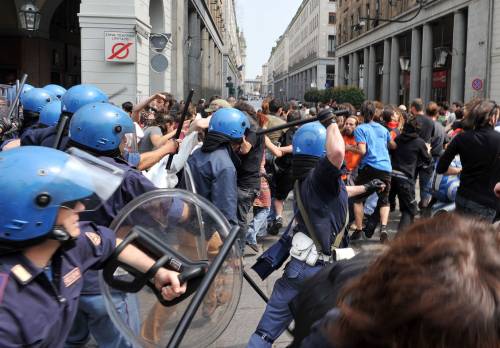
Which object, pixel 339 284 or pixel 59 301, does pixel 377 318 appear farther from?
pixel 59 301

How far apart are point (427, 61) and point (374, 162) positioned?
2452cm

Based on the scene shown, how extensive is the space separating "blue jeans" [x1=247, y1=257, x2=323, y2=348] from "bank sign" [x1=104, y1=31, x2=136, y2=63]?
9.80m

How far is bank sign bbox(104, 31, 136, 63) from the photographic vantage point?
11891 millimetres

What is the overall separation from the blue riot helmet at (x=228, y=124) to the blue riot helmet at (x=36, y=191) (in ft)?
7.97

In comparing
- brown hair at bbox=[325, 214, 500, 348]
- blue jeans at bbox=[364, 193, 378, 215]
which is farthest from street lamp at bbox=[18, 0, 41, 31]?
brown hair at bbox=[325, 214, 500, 348]

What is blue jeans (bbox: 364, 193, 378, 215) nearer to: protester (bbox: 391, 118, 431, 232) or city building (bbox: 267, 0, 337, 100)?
protester (bbox: 391, 118, 431, 232)

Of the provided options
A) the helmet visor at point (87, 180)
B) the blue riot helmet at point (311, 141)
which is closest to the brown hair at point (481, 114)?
the blue riot helmet at point (311, 141)

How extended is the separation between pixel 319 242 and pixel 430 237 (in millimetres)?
2196

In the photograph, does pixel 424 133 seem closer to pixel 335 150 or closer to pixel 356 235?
pixel 356 235

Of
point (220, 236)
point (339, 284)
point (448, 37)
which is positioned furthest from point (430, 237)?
point (448, 37)

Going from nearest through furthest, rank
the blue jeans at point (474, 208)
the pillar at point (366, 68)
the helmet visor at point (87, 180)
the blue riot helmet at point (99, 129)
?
1. the helmet visor at point (87, 180)
2. the blue riot helmet at point (99, 129)
3. the blue jeans at point (474, 208)
4. the pillar at point (366, 68)

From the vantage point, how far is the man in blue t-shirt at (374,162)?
6.84m

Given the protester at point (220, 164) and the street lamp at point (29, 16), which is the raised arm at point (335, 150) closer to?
the protester at point (220, 164)

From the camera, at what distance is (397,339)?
90 centimetres
